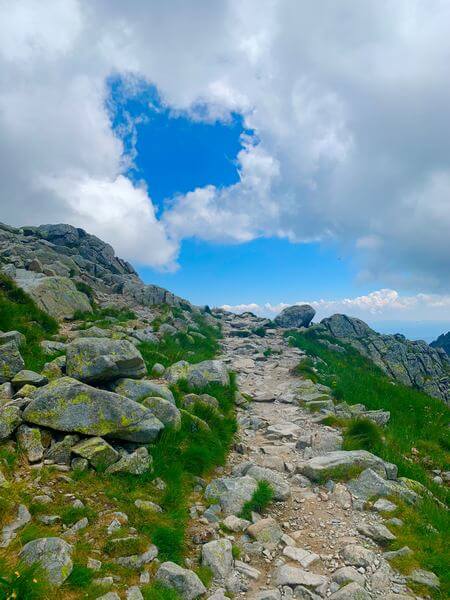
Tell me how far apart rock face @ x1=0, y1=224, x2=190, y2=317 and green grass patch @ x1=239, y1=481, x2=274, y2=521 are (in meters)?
15.2

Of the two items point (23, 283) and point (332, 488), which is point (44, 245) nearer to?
point (23, 283)

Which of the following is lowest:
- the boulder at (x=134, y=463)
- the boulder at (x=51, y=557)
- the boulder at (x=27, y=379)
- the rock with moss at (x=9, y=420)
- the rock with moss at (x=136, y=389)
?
the boulder at (x=51, y=557)

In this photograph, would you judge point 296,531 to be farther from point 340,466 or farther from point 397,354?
point 397,354

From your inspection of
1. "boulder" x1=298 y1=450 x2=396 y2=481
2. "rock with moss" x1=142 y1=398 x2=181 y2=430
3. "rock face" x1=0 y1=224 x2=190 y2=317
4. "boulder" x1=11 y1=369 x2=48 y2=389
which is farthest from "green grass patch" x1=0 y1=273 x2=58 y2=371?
"boulder" x1=298 y1=450 x2=396 y2=481

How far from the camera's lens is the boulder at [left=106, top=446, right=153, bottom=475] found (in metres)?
7.66

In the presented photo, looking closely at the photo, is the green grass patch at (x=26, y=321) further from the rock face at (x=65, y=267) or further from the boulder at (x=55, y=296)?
the rock face at (x=65, y=267)

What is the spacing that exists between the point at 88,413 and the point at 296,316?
46.3 meters

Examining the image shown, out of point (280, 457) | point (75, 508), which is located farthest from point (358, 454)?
point (75, 508)

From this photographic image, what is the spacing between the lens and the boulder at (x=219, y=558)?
6.10 m

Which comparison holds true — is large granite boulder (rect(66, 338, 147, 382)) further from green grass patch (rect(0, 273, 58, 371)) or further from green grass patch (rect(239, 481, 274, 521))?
green grass patch (rect(239, 481, 274, 521))

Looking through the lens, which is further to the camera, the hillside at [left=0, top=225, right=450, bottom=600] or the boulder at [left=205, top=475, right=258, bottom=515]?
the boulder at [left=205, top=475, right=258, bottom=515]

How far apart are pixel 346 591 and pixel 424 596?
4.06ft

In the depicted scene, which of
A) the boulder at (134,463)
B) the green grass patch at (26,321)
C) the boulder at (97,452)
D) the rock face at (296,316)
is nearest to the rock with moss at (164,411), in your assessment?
the boulder at (134,463)

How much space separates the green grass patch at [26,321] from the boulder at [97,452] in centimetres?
400
